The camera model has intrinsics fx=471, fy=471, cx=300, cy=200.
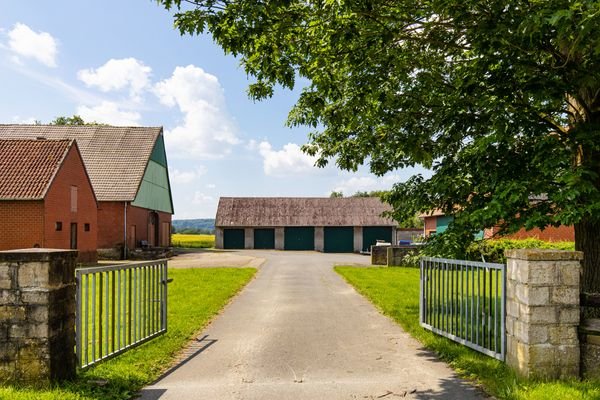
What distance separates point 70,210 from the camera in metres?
25.0

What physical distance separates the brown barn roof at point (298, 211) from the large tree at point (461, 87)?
38471 millimetres

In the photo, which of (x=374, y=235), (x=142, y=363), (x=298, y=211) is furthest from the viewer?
(x=298, y=211)

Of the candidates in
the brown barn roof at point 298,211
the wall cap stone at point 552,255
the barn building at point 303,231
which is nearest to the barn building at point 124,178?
the barn building at point 303,231

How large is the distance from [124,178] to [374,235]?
2569 centimetres

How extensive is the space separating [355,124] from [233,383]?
5215mm

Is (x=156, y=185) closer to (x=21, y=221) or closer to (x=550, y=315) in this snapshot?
(x=21, y=221)

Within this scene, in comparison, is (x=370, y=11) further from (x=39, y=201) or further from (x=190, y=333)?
(x=39, y=201)

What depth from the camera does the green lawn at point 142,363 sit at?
500cm

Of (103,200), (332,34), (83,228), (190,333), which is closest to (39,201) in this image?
(83,228)

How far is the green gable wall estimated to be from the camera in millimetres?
33625

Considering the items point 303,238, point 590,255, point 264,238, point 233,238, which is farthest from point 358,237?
point 590,255

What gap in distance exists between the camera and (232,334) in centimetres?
834

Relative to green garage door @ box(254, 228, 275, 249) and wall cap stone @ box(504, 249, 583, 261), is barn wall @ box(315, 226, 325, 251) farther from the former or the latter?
wall cap stone @ box(504, 249, 583, 261)

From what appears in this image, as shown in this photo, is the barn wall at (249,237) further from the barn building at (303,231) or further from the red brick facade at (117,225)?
the red brick facade at (117,225)
